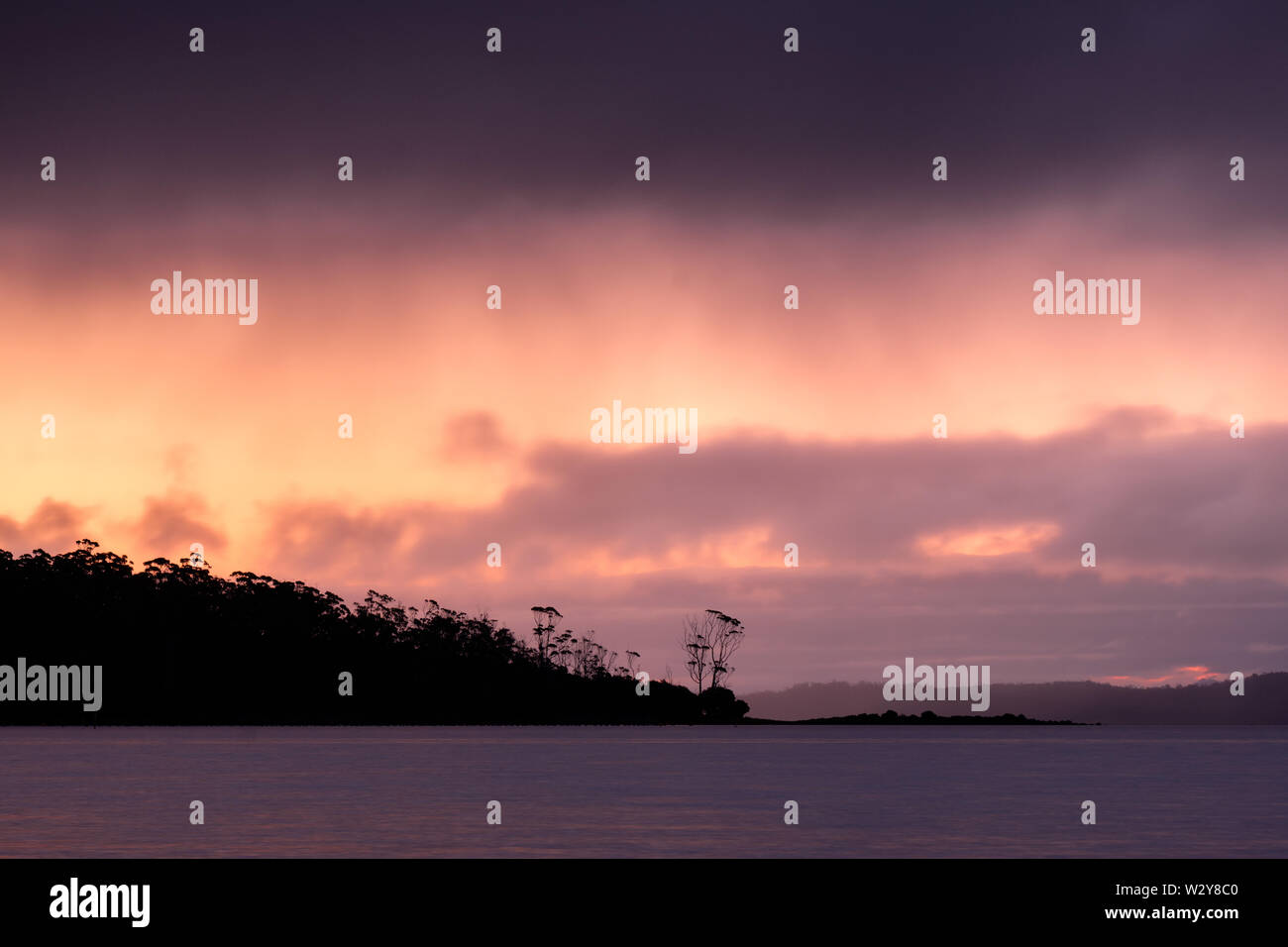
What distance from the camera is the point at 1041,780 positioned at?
105m

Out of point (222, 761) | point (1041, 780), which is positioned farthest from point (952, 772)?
point (222, 761)

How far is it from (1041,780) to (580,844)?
225 feet

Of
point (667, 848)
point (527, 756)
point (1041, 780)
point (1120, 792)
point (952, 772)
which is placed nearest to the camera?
point (667, 848)
